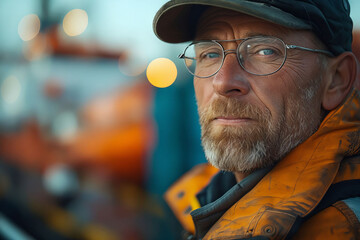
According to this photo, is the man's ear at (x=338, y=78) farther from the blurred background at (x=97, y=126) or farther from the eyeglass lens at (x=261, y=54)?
the blurred background at (x=97, y=126)

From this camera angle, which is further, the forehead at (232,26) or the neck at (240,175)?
the neck at (240,175)

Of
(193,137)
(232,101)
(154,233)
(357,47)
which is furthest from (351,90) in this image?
(154,233)

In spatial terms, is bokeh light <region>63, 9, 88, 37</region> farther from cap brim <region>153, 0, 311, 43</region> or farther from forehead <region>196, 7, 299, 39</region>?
forehead <region>196, 7, 299, 39</region>

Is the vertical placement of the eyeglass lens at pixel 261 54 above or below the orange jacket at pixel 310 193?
above

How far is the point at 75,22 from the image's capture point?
4.27 m

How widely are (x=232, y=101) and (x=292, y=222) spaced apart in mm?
530

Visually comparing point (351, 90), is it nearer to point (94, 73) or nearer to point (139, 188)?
point (139, 188)

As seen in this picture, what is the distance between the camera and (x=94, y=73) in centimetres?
417

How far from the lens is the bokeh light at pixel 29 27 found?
186 inches

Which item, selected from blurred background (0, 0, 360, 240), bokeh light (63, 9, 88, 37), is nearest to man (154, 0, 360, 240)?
blurred background (0, 0, 360, 240)

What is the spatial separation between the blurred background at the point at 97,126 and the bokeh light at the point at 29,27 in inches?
0.7

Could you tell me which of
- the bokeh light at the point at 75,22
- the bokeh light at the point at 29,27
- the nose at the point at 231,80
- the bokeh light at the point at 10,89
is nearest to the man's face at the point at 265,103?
the nose at the point at 231,80

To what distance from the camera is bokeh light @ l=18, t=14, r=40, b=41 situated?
472cm

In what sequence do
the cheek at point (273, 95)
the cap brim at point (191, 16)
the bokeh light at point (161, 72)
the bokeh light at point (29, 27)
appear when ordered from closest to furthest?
the cap brim at point (191, 16) < the cheek at point (273, 95) < the bokeh light at point (161, 72) < the bokeh light at point (29, 27)
